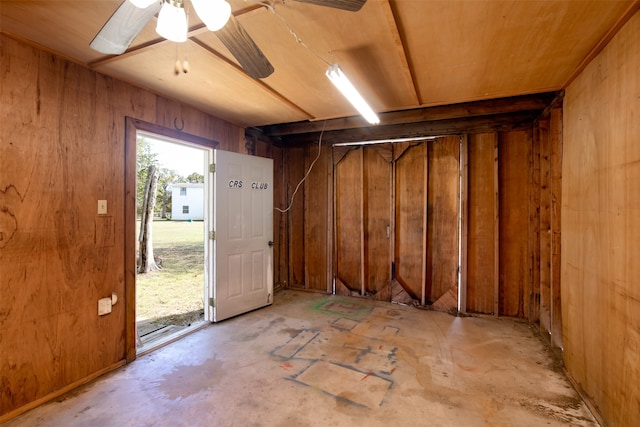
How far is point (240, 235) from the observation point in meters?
3.74

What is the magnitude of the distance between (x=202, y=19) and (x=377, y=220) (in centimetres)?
371

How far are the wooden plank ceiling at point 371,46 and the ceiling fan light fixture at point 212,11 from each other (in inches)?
22.0

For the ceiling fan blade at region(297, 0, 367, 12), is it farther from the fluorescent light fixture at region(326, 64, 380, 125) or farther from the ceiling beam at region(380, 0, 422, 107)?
the fluorescent light fixture at region(326, 64, 380, 125)

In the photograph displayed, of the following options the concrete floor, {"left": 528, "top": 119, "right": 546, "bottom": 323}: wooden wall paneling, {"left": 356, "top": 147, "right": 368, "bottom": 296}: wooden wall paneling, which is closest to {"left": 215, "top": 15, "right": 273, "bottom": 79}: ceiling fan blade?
the concrete floor

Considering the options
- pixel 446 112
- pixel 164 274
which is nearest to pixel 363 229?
pixel 446 112

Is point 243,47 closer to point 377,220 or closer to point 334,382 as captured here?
point 334,382

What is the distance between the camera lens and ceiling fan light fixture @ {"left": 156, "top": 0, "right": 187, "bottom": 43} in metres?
1.12

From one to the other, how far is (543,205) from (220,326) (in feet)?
13.0

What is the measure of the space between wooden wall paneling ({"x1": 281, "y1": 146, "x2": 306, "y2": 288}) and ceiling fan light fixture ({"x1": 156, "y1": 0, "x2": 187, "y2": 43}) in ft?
12.3

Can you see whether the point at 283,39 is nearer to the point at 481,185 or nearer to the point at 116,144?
the point at 116,144

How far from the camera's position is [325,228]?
15.6ft

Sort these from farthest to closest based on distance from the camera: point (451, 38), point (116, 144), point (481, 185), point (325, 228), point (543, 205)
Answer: point (325, 228)
point (481, 185)
point (543, 205)
point (116, 144)
point (451, 38)

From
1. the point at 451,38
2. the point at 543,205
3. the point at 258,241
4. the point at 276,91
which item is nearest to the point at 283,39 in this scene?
the point at 276,91

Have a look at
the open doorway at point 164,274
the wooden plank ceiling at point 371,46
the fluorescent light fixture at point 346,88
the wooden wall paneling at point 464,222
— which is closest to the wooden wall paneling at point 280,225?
the open doorway at point 164,274
